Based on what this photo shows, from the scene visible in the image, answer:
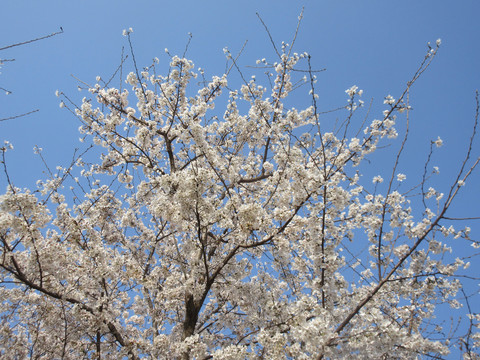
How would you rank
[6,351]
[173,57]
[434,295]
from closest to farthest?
[434,295], [6,351], [173,57]

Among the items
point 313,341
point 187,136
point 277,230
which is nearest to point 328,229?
point 277,230

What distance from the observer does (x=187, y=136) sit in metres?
6.34

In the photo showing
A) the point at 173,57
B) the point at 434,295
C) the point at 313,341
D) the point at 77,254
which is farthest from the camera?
the point at 173,57

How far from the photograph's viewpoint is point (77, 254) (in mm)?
7320

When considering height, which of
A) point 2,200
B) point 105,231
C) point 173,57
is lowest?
point 2,200

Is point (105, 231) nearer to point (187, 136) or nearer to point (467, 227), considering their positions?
point (187, 136)

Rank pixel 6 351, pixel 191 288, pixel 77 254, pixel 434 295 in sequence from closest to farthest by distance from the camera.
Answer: pixel 434 295
pixel 191 288
pixel 77 254
pixel 6 351

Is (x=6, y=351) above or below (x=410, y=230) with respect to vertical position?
below

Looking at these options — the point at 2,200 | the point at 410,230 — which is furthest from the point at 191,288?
the point at 410,230

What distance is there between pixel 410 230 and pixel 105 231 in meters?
7.59

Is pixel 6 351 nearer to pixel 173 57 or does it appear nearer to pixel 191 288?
pixel 191 288

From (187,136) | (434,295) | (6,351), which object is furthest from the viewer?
(6,351)

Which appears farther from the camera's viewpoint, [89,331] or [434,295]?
[89,331]

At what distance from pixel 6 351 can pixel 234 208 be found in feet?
24.2
